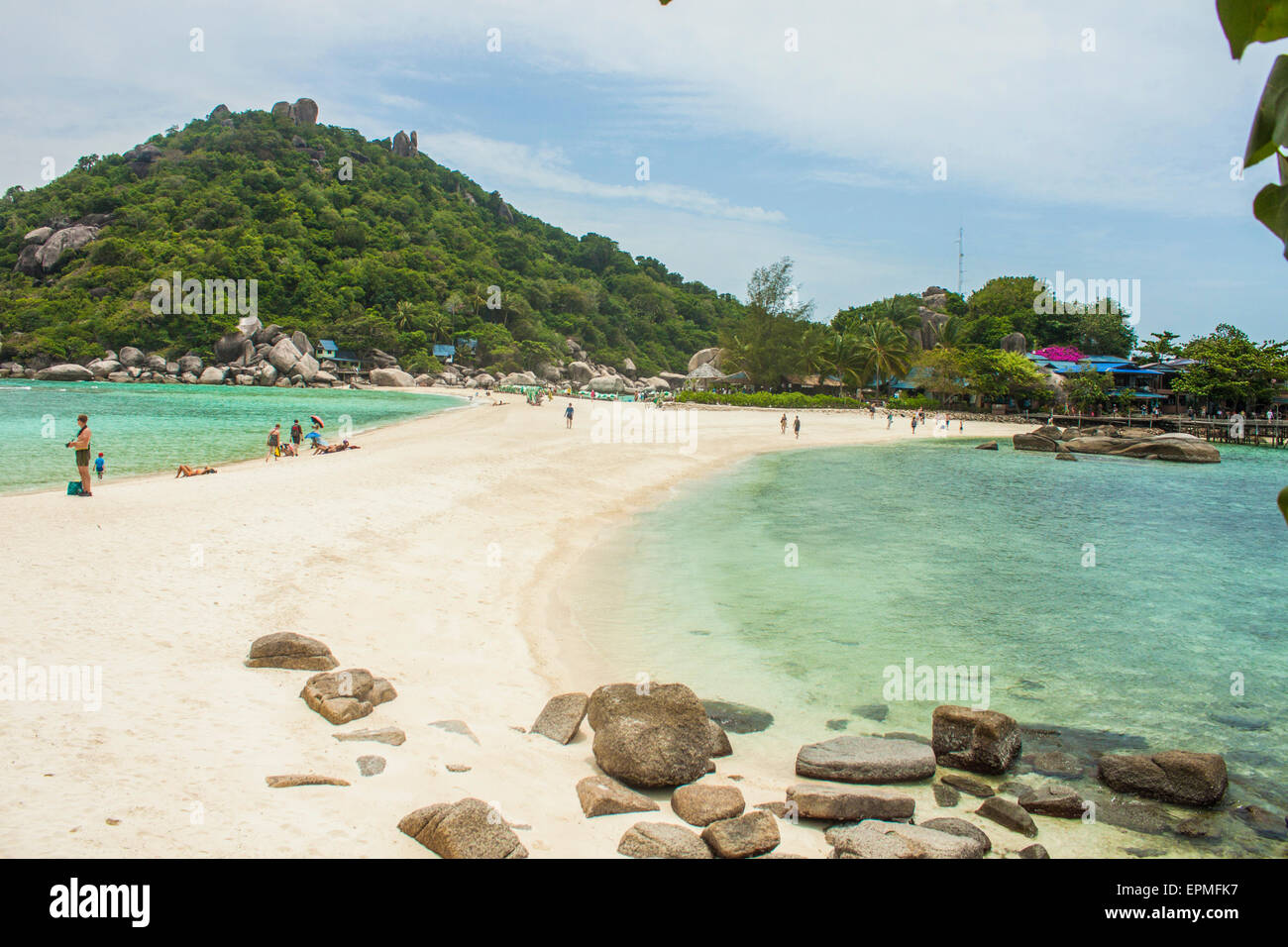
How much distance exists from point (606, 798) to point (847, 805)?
5.75 feet

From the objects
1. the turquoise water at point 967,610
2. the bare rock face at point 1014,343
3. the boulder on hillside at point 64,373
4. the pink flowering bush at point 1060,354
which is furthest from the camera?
the bare rock face at point 1014,343

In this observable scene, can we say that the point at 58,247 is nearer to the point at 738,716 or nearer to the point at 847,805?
the point at 738,716

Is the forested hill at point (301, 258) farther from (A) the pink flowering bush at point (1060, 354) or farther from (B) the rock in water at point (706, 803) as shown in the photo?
(B) the rock in water at point (706, 803)

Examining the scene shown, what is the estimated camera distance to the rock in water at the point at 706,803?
5012 mm

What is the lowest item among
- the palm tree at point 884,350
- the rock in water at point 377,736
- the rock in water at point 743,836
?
the rock in water at point 743,836

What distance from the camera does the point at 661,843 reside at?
173 inches

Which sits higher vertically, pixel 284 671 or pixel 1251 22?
pixel 1251 22

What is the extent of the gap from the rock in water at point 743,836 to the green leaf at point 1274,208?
4.35 metres

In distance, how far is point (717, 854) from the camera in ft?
14.7

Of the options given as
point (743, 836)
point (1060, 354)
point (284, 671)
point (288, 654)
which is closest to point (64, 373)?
point (288, 654)

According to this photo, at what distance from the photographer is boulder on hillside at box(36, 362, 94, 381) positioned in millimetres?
73438

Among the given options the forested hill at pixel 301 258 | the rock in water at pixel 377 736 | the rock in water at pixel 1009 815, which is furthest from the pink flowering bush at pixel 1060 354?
the rock in water at pixel 377 736

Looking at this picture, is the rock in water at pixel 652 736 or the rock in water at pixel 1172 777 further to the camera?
the rock in water at pixel 1172 777

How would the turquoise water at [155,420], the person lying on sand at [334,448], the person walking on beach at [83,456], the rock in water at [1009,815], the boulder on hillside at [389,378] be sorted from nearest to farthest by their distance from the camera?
the rock in water at [1009,815] → the person walking on beach at [83,456] → the turquoise water at [155,420] → the person lying on sand at [334,448] → the boulder on hillside at [389,378]
